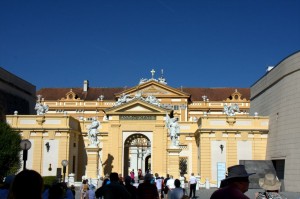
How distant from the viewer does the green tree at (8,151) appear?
3146 centimetres

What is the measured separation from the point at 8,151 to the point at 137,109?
12710 millimetres

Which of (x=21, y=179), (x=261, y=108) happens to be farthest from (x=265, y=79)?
(x=21, y=179)

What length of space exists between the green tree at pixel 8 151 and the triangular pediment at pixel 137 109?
9582mm

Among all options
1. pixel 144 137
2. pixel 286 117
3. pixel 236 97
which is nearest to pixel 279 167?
pixel 286 117

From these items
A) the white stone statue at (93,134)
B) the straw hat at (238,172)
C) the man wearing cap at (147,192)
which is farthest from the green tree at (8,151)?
the straw hat at (238,172)

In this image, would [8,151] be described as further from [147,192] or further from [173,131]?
[147,192]

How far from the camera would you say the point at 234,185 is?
5.30 meters

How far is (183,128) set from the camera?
42.7 metres

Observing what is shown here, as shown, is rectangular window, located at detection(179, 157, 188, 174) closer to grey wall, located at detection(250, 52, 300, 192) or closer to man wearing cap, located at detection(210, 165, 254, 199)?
grey wall, located at detection(250, 52, 300, 192)

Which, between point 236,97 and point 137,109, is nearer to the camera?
point 137,109

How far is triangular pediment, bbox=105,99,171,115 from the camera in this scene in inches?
1577

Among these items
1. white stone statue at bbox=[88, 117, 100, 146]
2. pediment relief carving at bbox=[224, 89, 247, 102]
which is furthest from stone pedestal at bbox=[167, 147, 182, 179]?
pediment relief carving at bbox=[224, 89, 247, 102]

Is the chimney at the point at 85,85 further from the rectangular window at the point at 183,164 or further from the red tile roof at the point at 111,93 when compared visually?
the rectangular window at the point at 183,164

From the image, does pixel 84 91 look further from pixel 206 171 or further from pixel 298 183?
pixel 298 183
